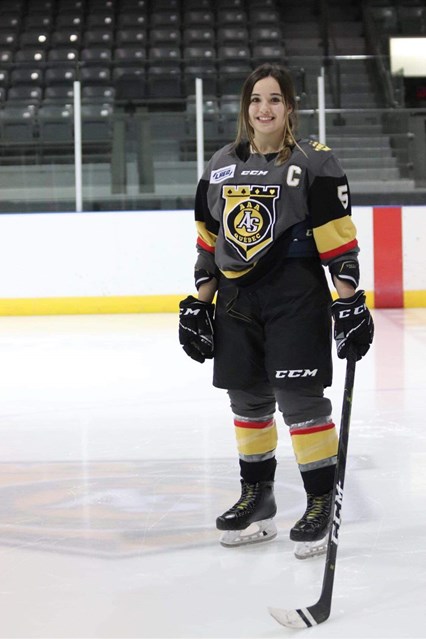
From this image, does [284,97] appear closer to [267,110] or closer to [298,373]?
[267,110]

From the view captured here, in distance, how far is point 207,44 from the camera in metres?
11.7

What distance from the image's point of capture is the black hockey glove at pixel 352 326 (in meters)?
2.37

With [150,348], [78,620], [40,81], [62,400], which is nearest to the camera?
[78,620]

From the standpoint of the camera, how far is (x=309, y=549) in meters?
2.42

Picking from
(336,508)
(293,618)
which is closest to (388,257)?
(336,508)

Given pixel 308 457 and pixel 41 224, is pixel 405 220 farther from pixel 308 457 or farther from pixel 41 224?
pixel 308 457

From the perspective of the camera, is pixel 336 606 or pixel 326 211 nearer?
pixel 336 606

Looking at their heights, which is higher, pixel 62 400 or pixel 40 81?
pixel 40 81

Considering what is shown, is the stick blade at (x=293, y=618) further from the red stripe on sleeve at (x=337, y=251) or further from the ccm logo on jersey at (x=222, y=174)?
the ccm logo on jersey at (x=222, y=174)

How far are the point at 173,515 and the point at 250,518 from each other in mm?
274

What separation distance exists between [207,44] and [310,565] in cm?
994

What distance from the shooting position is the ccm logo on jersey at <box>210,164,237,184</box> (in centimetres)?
250

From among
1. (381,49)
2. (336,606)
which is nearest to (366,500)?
(336,606)

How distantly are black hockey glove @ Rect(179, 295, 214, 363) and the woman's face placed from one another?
423mm
